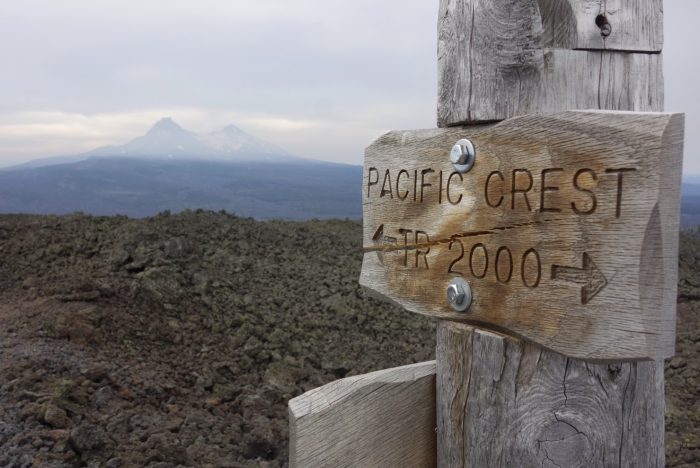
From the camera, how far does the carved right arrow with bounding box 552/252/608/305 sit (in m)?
0.97

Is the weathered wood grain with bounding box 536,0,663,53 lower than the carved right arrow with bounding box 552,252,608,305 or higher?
higher

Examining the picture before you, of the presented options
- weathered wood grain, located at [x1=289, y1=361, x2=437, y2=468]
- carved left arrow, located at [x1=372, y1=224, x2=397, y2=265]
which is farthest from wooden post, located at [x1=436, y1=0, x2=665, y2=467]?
carved left arrow, located at [x1=372, y1=224, x2=397, y2=265]

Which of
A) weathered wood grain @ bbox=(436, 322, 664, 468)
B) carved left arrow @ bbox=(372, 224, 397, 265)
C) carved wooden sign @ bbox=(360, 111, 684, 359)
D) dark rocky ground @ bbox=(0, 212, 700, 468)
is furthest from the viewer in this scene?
dark rocky ground @ bbox=(0, 212, 700, 468)

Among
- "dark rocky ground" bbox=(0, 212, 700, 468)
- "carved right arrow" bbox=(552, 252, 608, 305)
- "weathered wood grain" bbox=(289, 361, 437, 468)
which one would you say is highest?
"carved right arrow" bbox=(552, 252, 608, 305)

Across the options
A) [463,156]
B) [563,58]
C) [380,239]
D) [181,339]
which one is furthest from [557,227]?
[181,339]

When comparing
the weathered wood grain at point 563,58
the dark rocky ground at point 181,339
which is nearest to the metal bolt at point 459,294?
the weathered wood grain at point 563,58

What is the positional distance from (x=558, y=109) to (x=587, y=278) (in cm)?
35

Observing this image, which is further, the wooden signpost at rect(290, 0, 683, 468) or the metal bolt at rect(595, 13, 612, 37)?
the metal bolt at rect(595, 13, 612, 37)

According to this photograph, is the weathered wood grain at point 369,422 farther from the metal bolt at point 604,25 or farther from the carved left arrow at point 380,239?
the metal bolt at point 604,25

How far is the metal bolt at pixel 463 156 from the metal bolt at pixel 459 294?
219 mm

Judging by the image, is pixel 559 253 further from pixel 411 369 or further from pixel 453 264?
pixel 411 369

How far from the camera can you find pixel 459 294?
1184 mm

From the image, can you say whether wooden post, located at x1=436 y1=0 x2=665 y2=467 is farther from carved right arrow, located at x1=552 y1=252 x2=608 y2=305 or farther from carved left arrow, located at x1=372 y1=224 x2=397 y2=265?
carved left arrow, located at x1=372 y1=224 x2=397 y2=265

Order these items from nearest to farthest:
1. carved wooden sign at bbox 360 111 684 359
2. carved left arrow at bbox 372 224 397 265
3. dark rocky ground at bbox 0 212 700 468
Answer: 1. carved wooden sign at bbox 360 111 684 359
2. carved left arrow at bbox 372 224 397 265
3. dark rocky ground at bbox 0 212 700 468
